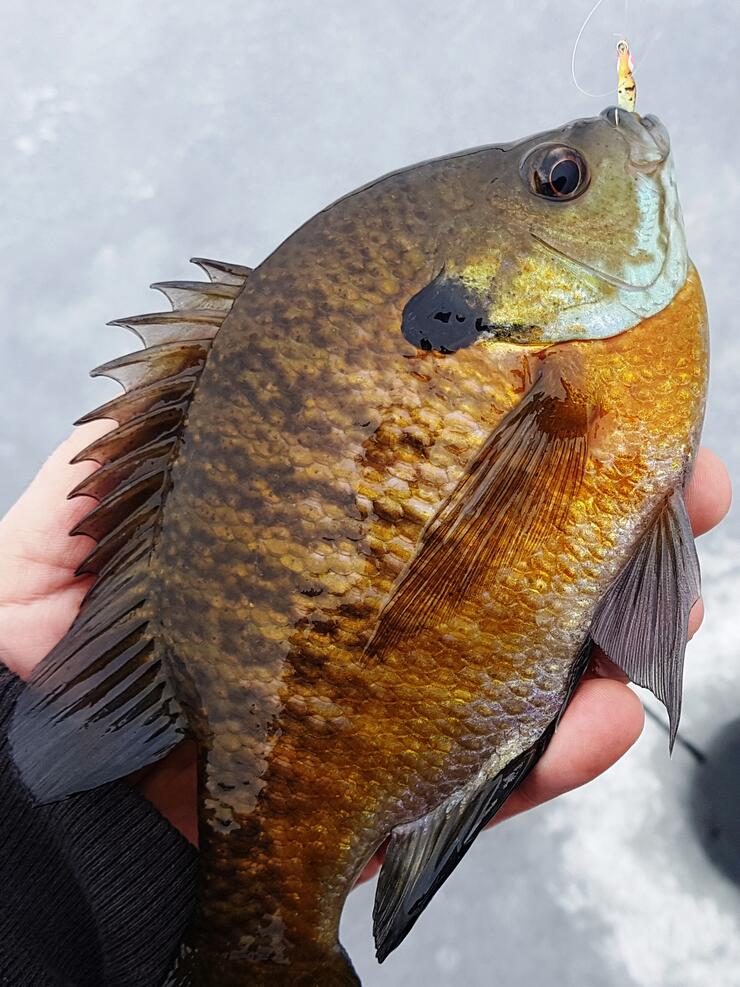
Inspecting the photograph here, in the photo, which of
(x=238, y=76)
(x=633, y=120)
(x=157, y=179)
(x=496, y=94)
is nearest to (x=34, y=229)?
(x=157, y=179)

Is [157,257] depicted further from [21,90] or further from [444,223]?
[444,223]

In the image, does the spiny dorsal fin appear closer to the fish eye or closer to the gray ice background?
the fish eye

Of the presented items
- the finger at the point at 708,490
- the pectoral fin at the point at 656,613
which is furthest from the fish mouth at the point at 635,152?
the finger at the point at 708,490

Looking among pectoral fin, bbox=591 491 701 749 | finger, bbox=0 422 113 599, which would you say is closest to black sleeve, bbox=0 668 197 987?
finger, bbox=0 422 113 599

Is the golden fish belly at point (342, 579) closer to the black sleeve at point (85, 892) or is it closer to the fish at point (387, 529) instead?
the fish at point (387, 529)

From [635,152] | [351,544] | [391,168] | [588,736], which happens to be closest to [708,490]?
[588,736]
